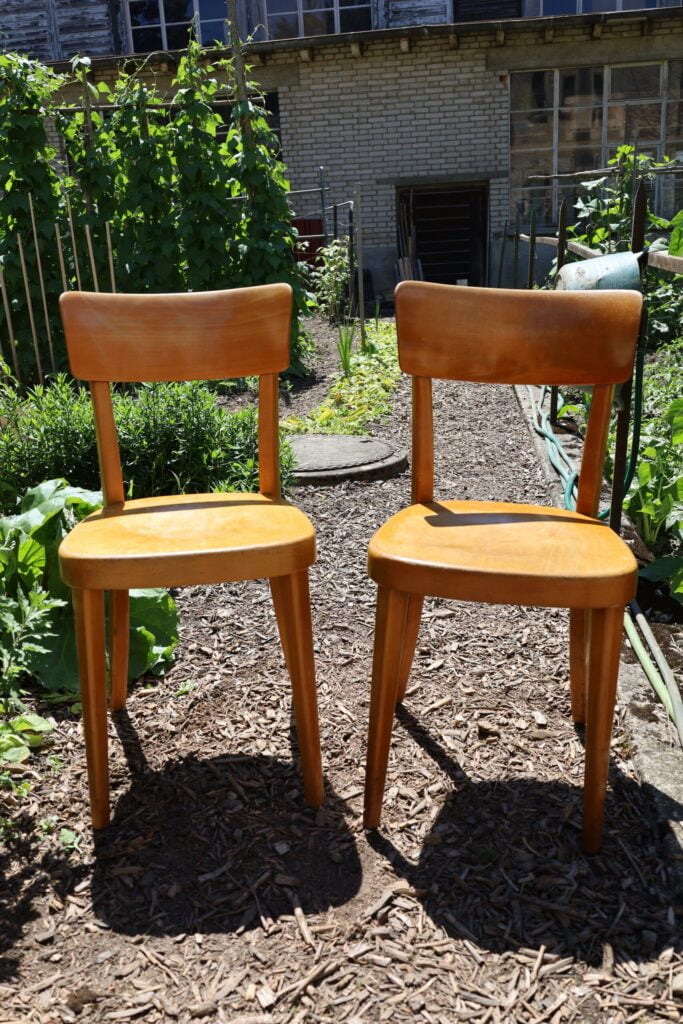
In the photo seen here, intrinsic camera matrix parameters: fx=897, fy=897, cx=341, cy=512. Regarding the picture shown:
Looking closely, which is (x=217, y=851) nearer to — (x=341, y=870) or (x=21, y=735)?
(x=341, y=870)

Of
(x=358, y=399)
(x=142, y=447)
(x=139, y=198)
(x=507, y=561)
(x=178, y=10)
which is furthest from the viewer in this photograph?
(x=178, y=10)

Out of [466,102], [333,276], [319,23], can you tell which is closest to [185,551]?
[333,276]

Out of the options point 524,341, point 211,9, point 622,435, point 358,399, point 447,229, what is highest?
point 211,9

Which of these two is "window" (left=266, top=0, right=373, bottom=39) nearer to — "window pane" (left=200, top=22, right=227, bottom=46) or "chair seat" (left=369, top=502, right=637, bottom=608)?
→ "window pane" (left=200, top=22, right=227, bottom=46)

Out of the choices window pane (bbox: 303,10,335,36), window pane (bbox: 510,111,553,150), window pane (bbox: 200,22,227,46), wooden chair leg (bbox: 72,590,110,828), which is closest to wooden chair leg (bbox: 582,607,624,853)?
wooden chair leg (bbox: 72,590,110,828)

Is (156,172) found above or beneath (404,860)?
above

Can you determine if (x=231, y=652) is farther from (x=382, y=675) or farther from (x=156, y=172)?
(x=156, y=172)

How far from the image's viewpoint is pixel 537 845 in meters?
1.70

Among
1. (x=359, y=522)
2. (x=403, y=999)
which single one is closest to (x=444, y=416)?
(x=359, y=522)

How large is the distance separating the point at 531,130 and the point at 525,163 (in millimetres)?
488

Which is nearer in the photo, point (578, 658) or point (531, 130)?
point (578, 658)

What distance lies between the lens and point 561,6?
14.1 meters

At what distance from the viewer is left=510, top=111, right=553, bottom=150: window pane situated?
13.4 metres

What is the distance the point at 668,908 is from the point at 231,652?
1.34 metres
